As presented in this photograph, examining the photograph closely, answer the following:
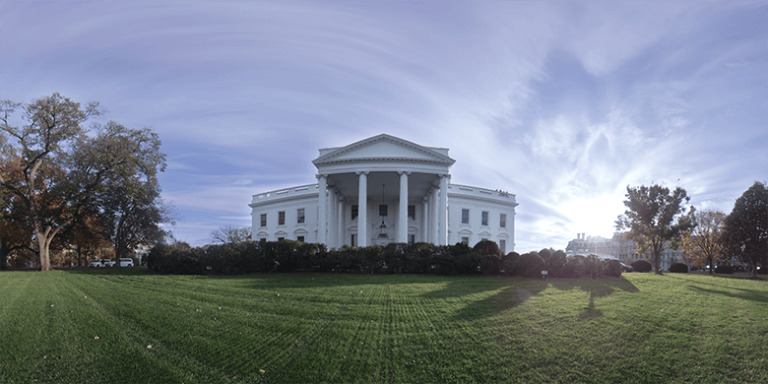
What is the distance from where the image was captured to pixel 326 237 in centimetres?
3606

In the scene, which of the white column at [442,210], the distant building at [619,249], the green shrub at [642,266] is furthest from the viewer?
the distant building at [619,249]

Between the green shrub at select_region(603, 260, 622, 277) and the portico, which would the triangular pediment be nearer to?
the portico

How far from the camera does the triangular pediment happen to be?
33.6 meters

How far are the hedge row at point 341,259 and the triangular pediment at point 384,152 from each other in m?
13.5

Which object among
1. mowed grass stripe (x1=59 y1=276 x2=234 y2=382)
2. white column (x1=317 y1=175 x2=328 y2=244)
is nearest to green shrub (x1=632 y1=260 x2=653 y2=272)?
white column (x1=317 y1=175 x2=328 y2=244)

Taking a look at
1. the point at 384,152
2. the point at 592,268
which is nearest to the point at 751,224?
the point at 592,268

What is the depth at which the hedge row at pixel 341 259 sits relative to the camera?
1973cm

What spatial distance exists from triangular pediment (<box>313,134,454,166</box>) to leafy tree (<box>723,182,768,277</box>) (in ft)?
71.6

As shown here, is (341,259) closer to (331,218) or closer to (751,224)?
(331,218)

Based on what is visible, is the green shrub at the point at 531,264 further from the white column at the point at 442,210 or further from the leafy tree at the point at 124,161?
the leafy tree at the point at 124,161

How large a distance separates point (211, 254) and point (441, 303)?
14994 mm

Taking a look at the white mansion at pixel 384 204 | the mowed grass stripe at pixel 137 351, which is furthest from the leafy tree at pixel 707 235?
the mowed grass stripe at pixel 137 351

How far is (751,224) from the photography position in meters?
30.0

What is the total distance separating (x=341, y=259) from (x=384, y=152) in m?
15.3
